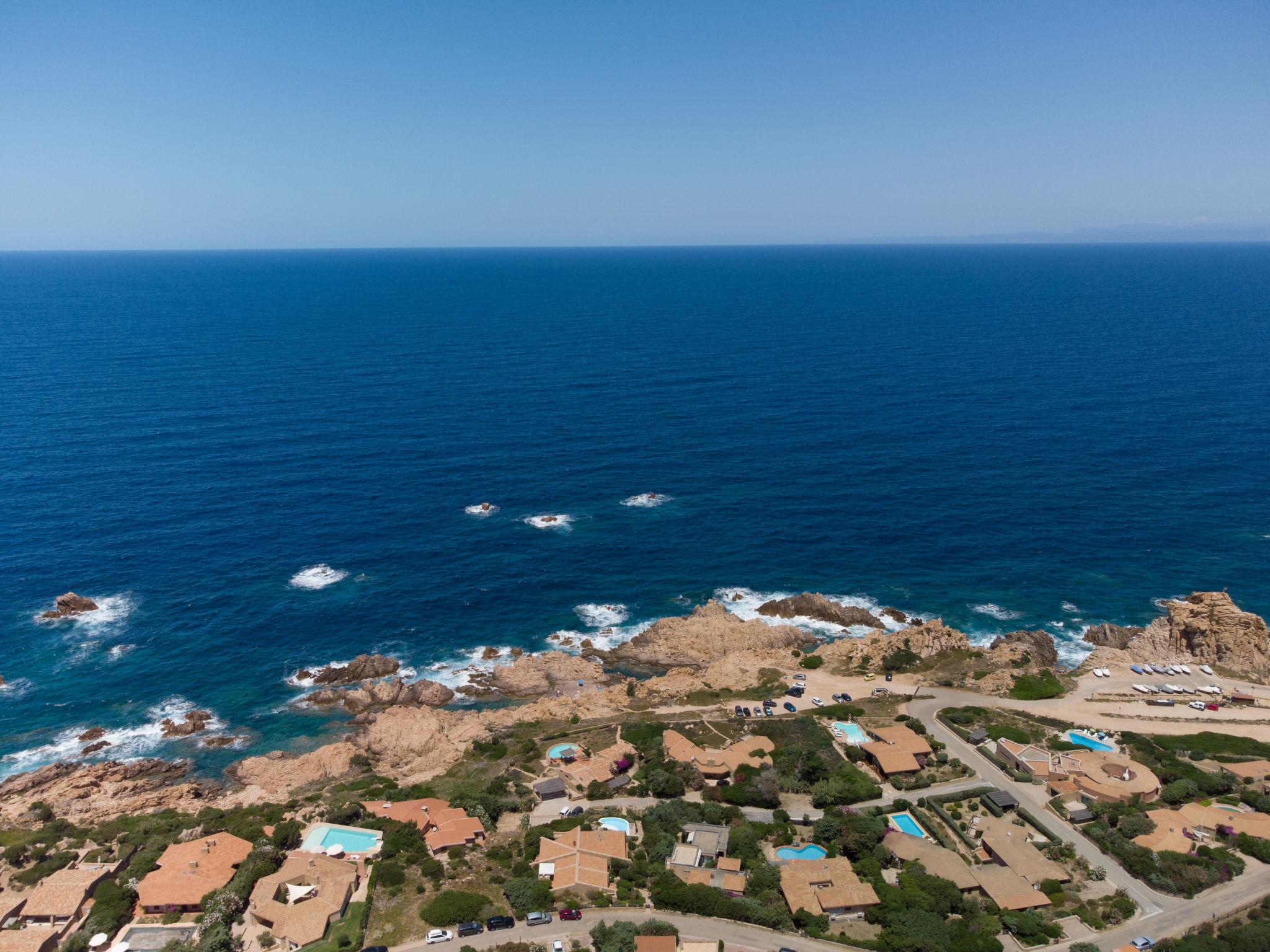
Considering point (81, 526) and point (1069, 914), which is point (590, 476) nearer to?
point (81, 526)

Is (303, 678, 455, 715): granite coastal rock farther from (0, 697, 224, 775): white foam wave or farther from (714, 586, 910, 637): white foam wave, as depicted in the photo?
(714, 586, 910, 637): white foam wave

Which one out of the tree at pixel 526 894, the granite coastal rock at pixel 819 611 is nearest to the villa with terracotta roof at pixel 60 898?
the tree at pixel 526 894

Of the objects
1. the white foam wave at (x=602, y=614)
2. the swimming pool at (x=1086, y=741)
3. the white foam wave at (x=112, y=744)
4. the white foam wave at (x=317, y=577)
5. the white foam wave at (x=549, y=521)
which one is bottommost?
the white foam wave at (x=112, y=744)

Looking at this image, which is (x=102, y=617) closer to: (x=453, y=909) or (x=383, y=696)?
(x=383, y=696)

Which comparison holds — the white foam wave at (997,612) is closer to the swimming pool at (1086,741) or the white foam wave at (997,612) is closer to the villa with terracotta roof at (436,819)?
the swimming pool at (1086,741)

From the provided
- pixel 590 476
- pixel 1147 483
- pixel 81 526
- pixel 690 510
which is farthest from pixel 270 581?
pixel 1147 483

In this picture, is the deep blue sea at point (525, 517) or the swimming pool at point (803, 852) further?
the deep blue sea at point (525, 517)

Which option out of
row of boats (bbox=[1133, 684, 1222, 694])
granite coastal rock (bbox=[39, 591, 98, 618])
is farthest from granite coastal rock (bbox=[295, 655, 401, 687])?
row of boats (bbox=[1133, 684, 1222, 694])
